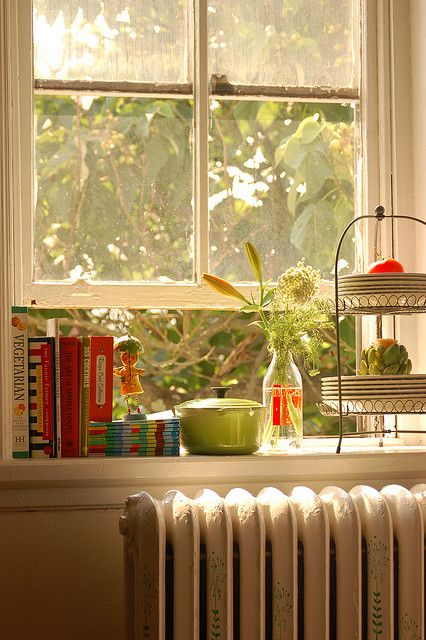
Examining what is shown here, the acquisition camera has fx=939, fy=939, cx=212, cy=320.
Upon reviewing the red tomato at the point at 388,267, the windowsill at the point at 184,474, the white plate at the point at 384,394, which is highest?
the red tomato at the point at 388,267

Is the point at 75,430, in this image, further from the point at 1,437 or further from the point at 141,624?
the point at 141,624

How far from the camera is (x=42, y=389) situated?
1921 millimetres

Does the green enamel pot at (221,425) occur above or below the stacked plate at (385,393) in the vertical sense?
below

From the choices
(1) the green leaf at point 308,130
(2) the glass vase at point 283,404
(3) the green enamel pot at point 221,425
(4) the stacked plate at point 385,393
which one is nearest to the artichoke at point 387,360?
(4) the stacked plate at point 385,393

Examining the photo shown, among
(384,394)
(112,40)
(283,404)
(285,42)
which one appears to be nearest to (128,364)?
(283,404)

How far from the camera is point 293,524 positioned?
1.71 m

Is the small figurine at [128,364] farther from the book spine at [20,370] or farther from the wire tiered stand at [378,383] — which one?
the wire tiered stand at [378,383]

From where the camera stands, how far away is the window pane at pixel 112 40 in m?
2.24

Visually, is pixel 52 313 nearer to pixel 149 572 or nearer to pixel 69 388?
pixel 69 388

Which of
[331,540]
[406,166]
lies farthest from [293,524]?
[406,166]

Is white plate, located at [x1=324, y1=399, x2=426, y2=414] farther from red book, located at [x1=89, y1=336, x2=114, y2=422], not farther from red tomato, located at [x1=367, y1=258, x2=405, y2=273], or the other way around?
red book, located at [x1=89, y1=336, x2=114, y2=422]

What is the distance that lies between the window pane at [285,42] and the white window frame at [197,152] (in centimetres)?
4

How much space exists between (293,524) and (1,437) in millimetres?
649

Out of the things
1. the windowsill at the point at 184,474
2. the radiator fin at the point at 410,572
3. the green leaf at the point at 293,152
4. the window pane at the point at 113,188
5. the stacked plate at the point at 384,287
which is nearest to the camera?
the radiator fin at the point at 410,572
